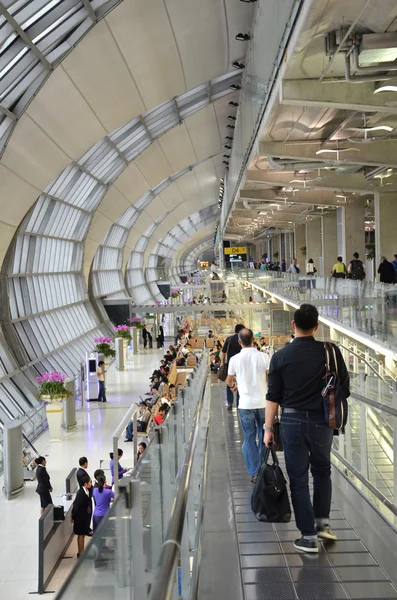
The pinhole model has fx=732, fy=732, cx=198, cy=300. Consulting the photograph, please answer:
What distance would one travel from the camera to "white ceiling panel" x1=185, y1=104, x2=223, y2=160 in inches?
1389

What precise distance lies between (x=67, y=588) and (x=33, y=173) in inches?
924

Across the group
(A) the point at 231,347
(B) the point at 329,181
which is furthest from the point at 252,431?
(B) the point at 329,181

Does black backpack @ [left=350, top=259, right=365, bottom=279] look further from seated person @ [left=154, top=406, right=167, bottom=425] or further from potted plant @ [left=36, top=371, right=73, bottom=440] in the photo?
potted plant @ [left=36, top=371, right=73, bottom=440]

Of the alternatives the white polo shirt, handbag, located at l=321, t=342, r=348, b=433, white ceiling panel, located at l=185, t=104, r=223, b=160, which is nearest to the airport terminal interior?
white ceiling panel, located at l=185, t=104, r=223, b=160

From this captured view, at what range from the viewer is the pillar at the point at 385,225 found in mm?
25656

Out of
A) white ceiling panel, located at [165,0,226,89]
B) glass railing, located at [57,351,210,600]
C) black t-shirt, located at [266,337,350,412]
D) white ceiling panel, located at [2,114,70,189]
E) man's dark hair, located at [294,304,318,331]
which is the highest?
white ceiling panel, located at [165,0,226,89]

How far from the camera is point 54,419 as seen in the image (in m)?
21.9

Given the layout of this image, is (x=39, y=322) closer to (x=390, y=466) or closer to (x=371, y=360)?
(x=371, y=360)

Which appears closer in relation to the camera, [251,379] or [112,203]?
[251,379]

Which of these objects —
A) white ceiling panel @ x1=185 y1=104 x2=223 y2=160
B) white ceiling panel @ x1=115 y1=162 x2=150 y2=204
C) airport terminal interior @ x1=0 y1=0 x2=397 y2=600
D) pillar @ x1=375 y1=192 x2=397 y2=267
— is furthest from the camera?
white ceiling panel @ x1=115 y1=162 x2=150 y2=204

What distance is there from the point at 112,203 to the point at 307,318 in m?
38.6

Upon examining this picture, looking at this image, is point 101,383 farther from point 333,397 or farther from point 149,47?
point 333,397

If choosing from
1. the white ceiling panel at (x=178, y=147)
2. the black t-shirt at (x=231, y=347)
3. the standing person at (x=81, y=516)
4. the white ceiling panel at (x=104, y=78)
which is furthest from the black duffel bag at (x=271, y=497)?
the white ceiling panel at (x=178, y=147)

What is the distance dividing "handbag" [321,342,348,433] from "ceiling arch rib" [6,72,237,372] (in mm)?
23196
